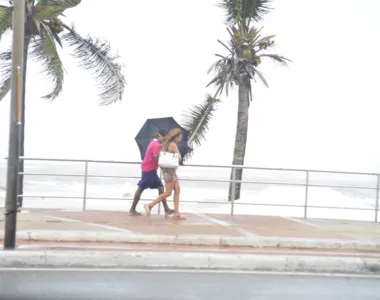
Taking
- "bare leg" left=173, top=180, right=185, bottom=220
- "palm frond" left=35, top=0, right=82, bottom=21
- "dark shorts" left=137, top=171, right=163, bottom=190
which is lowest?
"bare leg" left=173, top=180, right=185, bottom=220

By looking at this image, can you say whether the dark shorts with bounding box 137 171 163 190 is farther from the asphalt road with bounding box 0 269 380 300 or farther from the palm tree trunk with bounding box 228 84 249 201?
the palm tree trunk with bounding box 228 84 249 201

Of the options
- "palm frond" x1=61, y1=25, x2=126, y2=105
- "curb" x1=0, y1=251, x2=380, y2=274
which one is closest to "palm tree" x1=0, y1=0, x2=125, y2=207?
"palm frond" x1=61, y1=25, x2=126, y2=105

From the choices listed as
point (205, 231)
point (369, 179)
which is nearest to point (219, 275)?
point (205, 231)

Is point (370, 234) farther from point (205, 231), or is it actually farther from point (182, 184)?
point (182, 184)

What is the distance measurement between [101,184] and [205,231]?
49.8 meters

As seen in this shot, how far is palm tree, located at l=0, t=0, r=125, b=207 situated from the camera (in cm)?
1653

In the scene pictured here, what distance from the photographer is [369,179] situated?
8575cm

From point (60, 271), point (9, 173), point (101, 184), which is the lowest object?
point (101, 184)

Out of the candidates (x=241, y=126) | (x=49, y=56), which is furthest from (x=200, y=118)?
(x=49, y=56)

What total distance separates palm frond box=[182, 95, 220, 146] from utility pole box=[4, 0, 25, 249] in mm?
13839

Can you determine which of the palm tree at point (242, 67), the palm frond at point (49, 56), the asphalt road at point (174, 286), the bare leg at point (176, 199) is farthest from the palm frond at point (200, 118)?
the asphalt road at point (174, 286)

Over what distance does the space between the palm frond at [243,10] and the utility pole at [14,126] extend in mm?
14942

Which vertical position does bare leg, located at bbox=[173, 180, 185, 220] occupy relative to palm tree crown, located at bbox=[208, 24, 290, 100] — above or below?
below

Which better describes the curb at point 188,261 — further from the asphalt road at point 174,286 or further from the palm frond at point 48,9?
the palm frond at point 48,9
